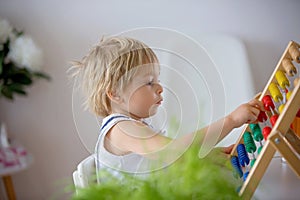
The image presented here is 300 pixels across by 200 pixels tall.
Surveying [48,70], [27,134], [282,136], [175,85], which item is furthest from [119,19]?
[282,136]

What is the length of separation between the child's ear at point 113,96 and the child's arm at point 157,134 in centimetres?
7

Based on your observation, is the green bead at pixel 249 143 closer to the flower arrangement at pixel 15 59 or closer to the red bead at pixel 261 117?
the red bead at pixel 261 117

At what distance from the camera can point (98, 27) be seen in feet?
5.45

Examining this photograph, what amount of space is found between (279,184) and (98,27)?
3.17ft

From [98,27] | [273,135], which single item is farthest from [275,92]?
[98,27]

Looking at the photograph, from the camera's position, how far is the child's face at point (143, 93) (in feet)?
3.01

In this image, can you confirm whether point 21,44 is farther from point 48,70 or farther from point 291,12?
point 291,12

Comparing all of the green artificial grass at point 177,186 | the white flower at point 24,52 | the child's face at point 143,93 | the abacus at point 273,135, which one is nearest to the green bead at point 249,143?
the abacus at point 273,135

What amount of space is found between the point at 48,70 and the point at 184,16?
1.89ft

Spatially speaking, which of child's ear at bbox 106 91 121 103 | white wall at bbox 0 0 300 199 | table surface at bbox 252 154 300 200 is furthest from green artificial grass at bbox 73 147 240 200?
white wall at bbox 0 0 300 199

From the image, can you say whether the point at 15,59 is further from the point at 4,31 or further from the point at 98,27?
the point at 98,27

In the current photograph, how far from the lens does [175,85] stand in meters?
1.31

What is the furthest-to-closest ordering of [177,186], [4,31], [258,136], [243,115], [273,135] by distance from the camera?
[4,31], [258,136], [243,115], [273,135], [177,186]

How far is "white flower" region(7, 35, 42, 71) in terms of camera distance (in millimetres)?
1585
